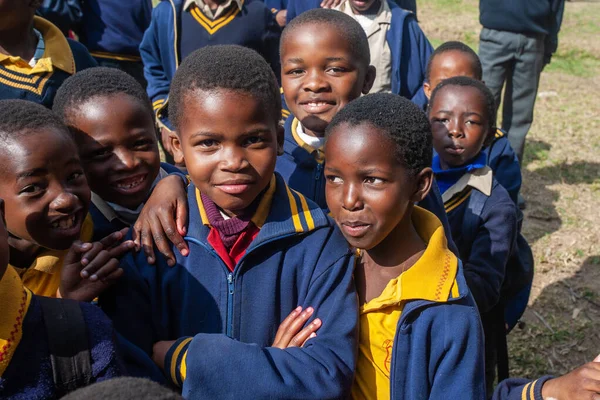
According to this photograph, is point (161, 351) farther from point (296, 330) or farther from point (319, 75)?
point (319, 75)

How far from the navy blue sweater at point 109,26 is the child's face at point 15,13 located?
179 centimetres

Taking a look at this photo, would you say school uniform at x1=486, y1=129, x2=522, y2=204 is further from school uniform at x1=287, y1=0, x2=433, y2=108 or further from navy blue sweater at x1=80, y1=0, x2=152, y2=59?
navy blue sweater at x1=80, y1=0, x2=152, y2=59

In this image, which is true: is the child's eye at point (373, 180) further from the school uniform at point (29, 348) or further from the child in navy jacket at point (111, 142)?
the school uniform at point (29, 348)

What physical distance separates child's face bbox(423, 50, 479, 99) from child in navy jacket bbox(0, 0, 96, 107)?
1.96 m

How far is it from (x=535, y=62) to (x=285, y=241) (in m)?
4.69

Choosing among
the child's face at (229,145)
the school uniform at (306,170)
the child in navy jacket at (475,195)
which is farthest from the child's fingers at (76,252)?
the child in navy jacket at (475,195)

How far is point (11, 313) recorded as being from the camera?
1259 mm

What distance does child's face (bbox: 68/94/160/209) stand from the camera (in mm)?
1955

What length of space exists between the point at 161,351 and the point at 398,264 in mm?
710

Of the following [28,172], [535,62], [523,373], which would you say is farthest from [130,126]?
[535,62]

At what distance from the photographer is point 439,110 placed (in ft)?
9.62

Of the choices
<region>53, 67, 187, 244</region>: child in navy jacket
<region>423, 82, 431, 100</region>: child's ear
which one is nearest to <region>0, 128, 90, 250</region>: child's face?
<region>53, 67, 187, 244</region>: child in navy jacket

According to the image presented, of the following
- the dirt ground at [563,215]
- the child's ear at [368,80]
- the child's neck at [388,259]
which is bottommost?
the dirt ground at [563,215]

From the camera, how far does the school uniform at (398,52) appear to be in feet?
12.5
